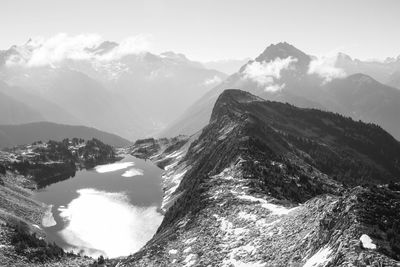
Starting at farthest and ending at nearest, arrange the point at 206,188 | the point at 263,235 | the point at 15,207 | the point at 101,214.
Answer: the point at 101,214
the point at 15,207
the point at 206,188
the point at 263,235

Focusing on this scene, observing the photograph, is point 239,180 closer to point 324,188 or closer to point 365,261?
point 324,188

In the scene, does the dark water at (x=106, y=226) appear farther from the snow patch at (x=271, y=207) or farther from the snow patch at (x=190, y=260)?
the snow patch at (x=190, y=260)

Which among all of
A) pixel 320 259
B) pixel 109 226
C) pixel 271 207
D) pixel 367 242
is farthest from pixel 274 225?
pixel 109 226

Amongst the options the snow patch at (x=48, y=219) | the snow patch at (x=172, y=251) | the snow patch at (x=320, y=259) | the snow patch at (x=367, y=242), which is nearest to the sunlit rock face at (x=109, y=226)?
the snow patch at (x=48, y=219)

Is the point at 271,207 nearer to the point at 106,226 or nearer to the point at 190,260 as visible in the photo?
the point at 190,260

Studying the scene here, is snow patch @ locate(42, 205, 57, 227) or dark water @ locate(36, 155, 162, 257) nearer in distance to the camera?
dark water @ locate(36, 155, 162, 257)

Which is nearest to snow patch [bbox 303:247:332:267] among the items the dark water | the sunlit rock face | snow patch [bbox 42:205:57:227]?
the sunlit rock face

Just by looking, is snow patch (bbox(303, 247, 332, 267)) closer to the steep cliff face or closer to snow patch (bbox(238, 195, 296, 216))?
the steep cliff face

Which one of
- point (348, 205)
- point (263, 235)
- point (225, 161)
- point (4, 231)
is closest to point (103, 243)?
point (4, 231)
